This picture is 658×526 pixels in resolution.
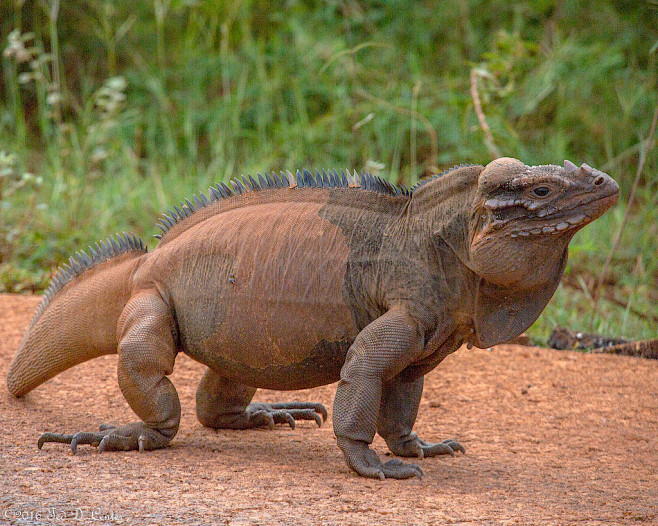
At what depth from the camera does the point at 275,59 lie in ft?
40.7

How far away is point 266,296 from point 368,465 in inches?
38.8

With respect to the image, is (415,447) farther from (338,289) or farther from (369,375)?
(338,289)

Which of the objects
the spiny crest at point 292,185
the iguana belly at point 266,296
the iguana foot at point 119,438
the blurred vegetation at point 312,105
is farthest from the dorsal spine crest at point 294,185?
the blurred vegetation at point 312,105

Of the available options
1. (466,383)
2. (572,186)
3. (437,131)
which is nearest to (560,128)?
(437,131)

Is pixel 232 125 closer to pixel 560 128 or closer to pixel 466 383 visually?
pixel 560 128

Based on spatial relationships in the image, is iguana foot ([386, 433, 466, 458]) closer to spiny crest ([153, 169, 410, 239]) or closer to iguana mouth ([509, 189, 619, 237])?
spiny crest ([153, 169, 410, 239])

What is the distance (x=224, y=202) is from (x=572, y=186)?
1.93 metres

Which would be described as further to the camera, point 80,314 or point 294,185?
point 80,314

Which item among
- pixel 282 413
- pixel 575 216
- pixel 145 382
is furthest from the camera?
pixel 282 413

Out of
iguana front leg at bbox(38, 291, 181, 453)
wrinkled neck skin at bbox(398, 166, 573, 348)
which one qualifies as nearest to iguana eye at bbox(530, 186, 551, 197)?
wrinkled neck skin at bbox(398, 166, 573, 348)

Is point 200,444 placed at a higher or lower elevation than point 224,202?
lower

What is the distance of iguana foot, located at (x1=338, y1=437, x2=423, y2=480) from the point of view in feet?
13.3

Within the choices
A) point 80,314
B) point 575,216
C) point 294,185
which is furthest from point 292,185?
point 575,216

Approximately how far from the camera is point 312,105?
39.8 ft
